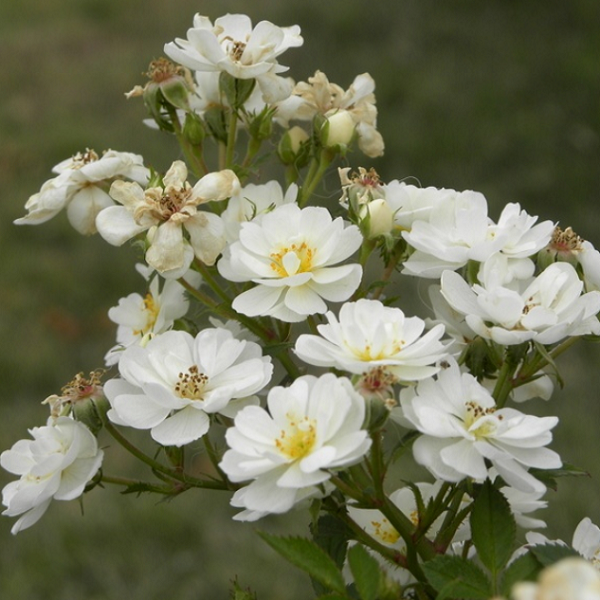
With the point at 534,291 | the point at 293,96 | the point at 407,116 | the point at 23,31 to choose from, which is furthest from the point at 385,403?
the point at 23,31

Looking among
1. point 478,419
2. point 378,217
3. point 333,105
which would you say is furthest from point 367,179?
point 478,419

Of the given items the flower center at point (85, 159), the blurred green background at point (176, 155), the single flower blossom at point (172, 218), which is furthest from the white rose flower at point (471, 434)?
the blurred green background at point (176, 155)

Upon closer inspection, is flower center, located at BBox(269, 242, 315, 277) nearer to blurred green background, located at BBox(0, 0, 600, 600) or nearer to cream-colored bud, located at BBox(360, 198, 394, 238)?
cream-colored bud, located at BBox(360, 198, 394, 238)

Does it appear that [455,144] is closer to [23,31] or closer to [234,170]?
[23,31]

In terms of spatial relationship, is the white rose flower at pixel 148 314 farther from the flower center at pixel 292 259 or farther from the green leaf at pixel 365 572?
the green leaf at pixel 365 572

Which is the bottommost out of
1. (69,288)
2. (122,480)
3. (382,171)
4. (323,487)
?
(69,288)
